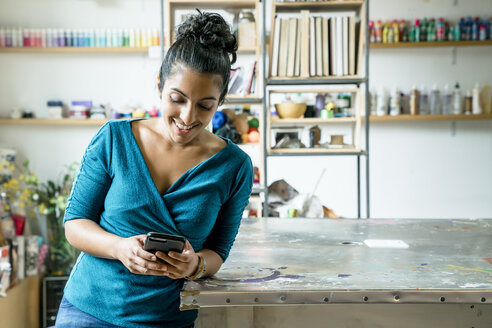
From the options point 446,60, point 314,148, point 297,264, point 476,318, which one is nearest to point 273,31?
point 314,148

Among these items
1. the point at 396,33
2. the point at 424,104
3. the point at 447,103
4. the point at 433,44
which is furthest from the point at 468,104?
the point at 396,33

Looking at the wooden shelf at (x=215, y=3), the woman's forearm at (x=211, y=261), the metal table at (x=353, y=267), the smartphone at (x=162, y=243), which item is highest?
the wooden shelf at (x=215, y=3)

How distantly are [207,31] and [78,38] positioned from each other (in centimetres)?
336

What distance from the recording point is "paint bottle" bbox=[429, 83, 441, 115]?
14.6ft

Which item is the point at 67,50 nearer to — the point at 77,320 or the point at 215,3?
the point at 215,3

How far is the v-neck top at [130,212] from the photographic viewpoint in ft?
4.05

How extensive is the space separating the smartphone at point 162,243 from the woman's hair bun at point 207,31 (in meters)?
0.43

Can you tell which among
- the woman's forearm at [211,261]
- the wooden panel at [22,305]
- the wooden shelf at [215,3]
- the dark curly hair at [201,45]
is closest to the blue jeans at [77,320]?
the woman's forearm at [211,261]

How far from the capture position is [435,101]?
445cm

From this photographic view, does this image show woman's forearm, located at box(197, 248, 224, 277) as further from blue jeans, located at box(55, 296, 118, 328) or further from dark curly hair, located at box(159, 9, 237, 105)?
dark curly hair, located at box(159, 9, 237, 105)

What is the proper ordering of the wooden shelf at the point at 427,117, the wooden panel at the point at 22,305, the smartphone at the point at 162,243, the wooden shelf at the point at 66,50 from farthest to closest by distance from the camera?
the wooden shelf at the point at 427,117, the wooden shelf at the point at 66,50, the wooden panel at the point at 22,305, the smartphone at the point at 162,243

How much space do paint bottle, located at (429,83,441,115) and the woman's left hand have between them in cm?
364

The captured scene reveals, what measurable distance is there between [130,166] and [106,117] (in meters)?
3.26

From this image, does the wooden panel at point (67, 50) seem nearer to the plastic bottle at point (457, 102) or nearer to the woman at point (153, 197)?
the plastic bottle at point (457, 102)
